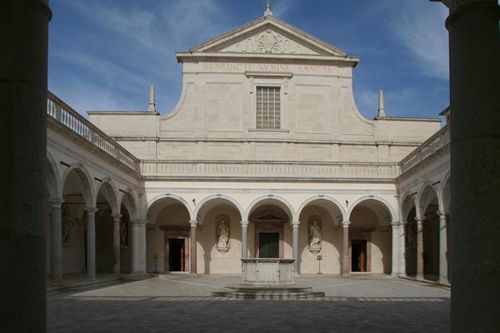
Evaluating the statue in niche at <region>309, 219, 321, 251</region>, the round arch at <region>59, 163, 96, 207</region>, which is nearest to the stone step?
the round arch at <region>59, 163, 96, 207</region>

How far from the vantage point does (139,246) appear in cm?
2947

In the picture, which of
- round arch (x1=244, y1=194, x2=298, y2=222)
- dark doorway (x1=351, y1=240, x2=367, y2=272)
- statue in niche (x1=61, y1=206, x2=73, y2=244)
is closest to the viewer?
statue in niche (x1=61, y1=206, x2=73, y2=244)

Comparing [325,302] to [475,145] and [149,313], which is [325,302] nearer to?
[149,313]

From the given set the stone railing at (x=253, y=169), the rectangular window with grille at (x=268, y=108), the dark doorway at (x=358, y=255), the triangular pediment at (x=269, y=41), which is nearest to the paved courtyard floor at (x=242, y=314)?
the stone railing at (x=253, y=169)

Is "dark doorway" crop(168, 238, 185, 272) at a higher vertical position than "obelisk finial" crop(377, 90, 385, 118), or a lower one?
lower

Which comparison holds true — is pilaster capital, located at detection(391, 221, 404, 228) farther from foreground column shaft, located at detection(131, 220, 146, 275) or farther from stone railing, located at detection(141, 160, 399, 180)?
foreground column shaft, located at detection(131, 220, 146, 275)

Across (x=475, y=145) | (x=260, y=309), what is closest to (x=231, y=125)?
(x=260, y=309)

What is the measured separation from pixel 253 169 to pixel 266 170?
0.66m

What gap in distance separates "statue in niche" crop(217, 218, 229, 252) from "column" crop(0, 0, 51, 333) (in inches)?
1137

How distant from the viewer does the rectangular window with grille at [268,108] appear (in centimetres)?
3303

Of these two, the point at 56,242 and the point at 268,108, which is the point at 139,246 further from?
the point at 56,242

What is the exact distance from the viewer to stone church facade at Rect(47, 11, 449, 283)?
98.3 ft

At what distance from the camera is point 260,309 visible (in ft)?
44.1

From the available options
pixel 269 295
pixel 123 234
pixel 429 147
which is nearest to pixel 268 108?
pixel 123 234
